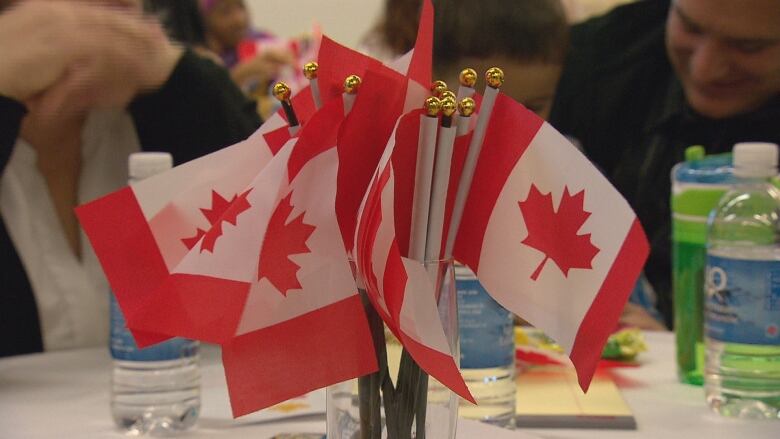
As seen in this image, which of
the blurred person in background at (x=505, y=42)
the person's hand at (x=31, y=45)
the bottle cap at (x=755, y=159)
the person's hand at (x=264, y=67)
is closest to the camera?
the bottle cap at (x=755, y=159)

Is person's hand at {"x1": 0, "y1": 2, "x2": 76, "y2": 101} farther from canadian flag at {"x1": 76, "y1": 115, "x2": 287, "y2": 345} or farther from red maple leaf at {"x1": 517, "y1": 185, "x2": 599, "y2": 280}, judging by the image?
red maple leaf at {"x1": 517, "y1": 185, "x2": 599, "y2": 280}

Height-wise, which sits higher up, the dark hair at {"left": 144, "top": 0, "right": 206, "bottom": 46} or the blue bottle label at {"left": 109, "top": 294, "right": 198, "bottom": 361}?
the dark hair at {"left": 144, "top": 0, "right": 206, "bottom": 46}

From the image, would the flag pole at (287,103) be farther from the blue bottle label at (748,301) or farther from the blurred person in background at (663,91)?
the blurred person in background at (663,91)

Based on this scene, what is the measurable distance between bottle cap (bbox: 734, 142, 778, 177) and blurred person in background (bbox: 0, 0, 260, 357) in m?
0.75

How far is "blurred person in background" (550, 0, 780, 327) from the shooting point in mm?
1553

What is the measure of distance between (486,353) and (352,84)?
1.19ft

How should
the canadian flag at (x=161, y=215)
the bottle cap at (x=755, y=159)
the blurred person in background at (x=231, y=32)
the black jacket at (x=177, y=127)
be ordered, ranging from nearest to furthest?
the canadian flag at (x=161, y=215), the bottle cap at (x=755, y=159), the black jacket at (x=177, y=127), the blurred person in background at (x=231, y=32)

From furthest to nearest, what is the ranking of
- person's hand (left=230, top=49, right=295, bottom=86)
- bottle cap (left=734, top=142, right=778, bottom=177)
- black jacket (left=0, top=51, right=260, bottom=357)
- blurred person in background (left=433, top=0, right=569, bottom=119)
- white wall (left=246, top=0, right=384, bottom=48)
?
white wall (left=246, top=0, right=384, bottom=48)
person's hand (left=230, top=49, right=295, bottom=86)
blurred person in background (left=433, top=0, right=569, bottom=119)
black jacket (left=0, top=51, right=260, bottom=357)
bottle cap (left=734, top=142, right=778, bottom=177)

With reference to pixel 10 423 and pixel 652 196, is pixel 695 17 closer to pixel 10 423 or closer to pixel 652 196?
pixel 652 196

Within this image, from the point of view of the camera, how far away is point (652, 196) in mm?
1818

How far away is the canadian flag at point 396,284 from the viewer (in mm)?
521

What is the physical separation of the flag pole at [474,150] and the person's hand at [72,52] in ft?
2.33

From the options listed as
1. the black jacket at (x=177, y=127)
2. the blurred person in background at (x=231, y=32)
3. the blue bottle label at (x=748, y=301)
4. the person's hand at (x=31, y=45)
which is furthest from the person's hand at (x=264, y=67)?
the blue bottle label at (x=748, y=301)

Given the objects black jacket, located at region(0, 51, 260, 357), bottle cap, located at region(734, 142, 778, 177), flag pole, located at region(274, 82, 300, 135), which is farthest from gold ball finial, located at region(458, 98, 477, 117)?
black jacket, located at region(0, 51, 260, 357)
